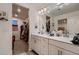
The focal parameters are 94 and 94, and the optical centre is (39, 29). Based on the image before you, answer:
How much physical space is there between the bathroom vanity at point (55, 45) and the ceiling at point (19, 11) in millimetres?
619

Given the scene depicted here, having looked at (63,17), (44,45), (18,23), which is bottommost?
(44,45)

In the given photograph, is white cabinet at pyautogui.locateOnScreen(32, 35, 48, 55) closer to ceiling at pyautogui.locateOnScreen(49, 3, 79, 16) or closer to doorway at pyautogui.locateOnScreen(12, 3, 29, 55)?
doorway at pyautogui.locateOnScreen(12, 3, 29, 55)

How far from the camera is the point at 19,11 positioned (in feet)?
6.73

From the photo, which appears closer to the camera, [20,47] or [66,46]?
[66,46]

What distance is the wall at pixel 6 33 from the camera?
6.85ft

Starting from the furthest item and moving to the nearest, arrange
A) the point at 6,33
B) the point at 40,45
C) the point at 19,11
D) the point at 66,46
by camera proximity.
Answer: the point at 40,45 < the point at 6,33 < the point at 19,11 < the point at 66,46

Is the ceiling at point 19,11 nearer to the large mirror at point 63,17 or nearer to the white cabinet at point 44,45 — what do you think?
the large mirror at point 63,17

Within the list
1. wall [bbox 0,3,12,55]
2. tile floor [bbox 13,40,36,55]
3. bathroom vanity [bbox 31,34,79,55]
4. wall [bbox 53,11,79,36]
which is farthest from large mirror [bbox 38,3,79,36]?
wall [bbox 0,3,12,55]

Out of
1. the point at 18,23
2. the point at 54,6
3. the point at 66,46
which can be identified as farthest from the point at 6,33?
the point at 66,46

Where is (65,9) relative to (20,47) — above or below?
above

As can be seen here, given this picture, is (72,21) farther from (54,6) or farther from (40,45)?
(40,45)

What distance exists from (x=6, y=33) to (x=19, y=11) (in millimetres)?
589

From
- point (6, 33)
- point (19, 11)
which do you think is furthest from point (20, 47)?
point (19, 11)

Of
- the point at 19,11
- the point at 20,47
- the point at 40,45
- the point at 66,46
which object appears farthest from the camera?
the point at 20,47
